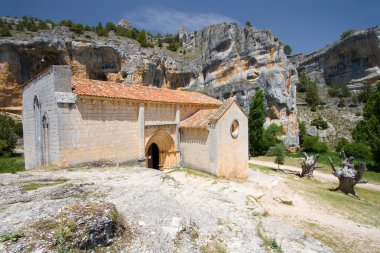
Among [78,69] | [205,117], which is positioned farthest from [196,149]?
[78,69]

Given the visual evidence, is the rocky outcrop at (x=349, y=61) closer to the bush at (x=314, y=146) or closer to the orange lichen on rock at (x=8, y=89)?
the bush at (x=314, y=146)

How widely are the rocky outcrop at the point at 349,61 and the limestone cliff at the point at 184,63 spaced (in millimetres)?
26313

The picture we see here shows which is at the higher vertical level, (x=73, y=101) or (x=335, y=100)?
(x=335, y=100)

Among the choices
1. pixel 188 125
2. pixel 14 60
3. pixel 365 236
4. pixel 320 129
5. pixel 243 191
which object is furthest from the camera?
pixel 320 129

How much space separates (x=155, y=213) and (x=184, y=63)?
3968 centimetres

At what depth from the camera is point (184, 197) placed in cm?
966

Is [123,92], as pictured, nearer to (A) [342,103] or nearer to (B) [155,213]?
(B) [155,213]

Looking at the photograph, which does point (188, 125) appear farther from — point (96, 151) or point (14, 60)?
point (14, 60)

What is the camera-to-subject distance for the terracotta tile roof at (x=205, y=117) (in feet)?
52.7

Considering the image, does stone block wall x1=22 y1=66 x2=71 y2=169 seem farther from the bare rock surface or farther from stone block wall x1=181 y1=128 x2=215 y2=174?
stone block wall x1=181 y1=128 x2=215 y2=174

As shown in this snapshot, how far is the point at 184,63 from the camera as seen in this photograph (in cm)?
4372

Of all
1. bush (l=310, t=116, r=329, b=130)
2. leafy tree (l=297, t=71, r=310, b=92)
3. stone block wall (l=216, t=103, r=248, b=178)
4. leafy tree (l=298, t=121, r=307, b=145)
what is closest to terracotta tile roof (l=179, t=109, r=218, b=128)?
stone block wall (l=216, t=103, r=248, b=178)

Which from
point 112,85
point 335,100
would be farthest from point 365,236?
point 335,100

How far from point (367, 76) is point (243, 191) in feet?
201
